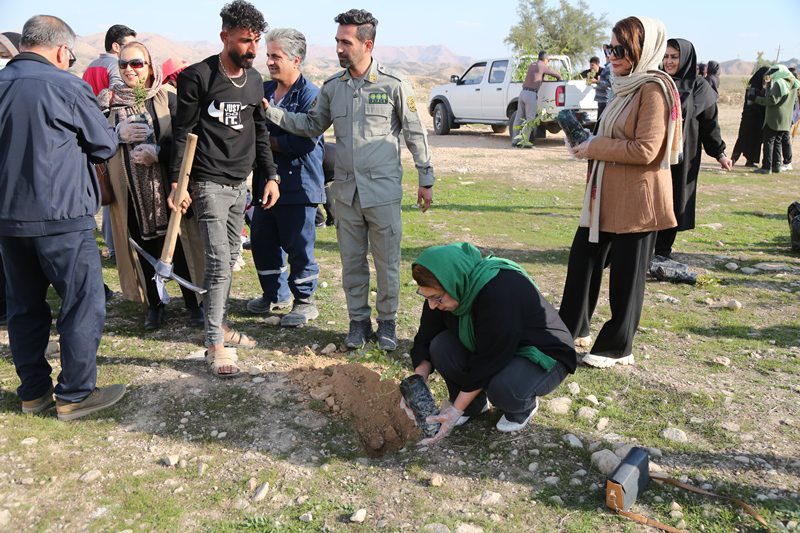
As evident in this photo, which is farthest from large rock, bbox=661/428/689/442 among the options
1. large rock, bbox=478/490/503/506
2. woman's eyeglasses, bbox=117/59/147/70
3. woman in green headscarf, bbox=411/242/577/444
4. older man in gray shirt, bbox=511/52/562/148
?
older man in gray shirt, bbox=511/52/562/148

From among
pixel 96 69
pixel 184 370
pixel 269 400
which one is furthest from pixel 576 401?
pixel 96 69

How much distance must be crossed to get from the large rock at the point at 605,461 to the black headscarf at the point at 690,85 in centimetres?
341

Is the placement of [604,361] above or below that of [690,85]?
below

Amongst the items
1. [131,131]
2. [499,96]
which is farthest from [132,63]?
[499,96]

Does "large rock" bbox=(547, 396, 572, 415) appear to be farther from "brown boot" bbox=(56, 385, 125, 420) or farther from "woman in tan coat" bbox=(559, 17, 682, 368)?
"brown boot" bbox=(56, 385, 125, 420)

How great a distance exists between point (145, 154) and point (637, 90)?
2.99 m

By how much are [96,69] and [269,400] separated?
12.4ft

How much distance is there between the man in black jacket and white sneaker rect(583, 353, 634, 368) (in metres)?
2.81

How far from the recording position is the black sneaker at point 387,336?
13.9 ft

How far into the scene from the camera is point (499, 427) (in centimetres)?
329

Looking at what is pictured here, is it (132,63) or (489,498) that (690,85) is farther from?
(132,63)

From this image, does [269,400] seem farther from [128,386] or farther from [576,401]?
[576,401]

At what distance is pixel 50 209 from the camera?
313 cm

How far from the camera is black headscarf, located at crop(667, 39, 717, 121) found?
5109 mm
